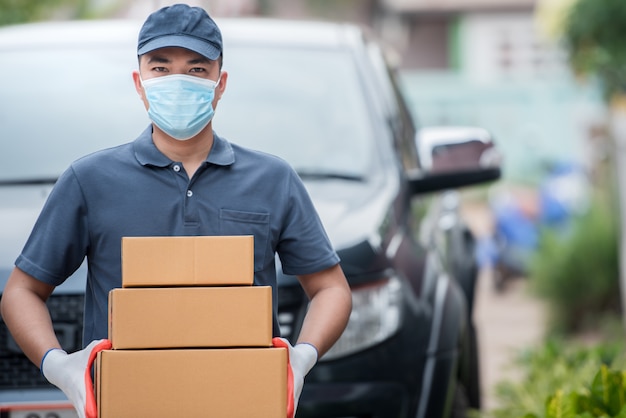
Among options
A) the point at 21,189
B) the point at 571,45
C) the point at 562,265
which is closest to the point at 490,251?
the point at 571,45

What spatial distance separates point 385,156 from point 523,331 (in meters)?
5.48

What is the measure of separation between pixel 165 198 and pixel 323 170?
1.67m

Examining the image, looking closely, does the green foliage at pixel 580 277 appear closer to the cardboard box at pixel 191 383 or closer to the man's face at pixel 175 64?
the man's face at pixel 175 64

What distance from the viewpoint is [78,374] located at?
2.43 metres

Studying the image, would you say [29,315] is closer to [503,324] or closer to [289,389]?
[289,389]

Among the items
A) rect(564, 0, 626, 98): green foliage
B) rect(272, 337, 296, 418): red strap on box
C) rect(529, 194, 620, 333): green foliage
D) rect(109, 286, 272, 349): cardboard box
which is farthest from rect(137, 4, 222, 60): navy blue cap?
rect(564, 0, 626, 98): green foliage

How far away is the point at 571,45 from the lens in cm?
1230

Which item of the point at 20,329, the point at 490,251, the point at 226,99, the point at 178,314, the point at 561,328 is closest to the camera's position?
the point at 178,314

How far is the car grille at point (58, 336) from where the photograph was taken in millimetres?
3414

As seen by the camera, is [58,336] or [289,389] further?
[58,336]

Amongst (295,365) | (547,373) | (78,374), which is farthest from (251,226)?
(547,373)

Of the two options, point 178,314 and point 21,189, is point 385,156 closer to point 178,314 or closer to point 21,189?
point 21,189

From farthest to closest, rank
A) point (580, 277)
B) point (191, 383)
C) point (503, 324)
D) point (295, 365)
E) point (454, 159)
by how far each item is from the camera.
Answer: point (503, 324) < point (580, 277) < point (454, 159) < point (295, 365) < point (191, 383)

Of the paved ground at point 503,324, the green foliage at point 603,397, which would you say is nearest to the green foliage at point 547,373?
the green foliage at point 603,397
